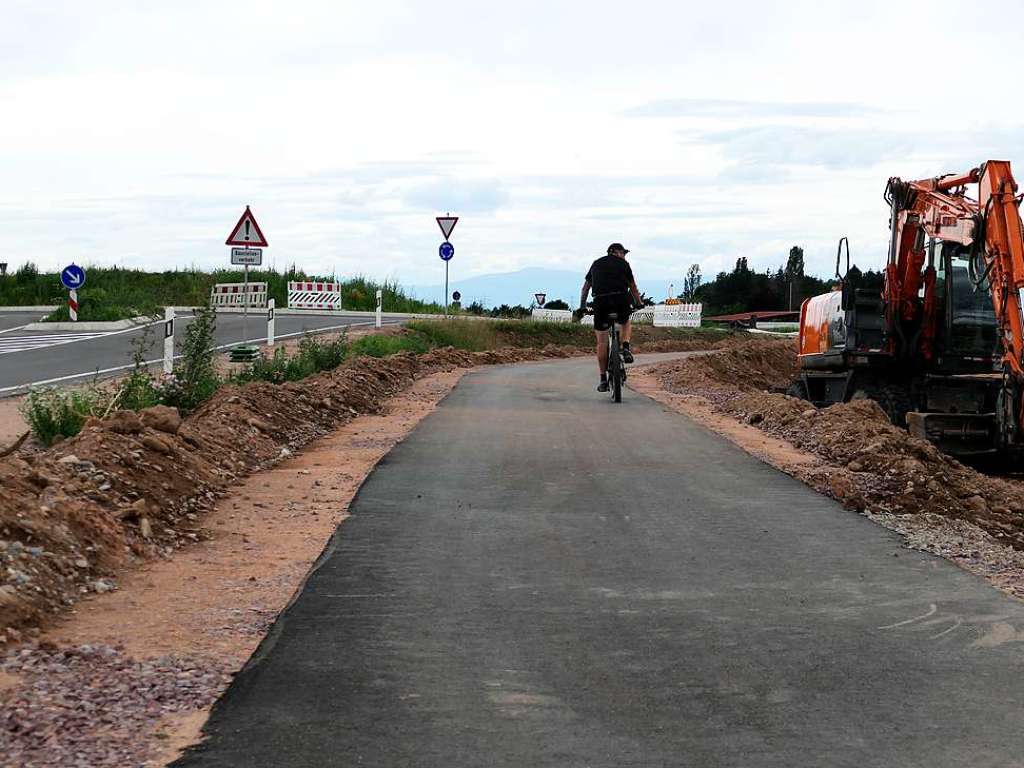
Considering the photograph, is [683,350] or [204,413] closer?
[204,413]

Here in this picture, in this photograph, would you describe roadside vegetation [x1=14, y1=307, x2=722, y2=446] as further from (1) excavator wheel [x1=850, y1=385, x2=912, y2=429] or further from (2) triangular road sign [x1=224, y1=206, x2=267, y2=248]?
(1) excavator wheel [x1=850, y1=385, x2=912, y2=429]

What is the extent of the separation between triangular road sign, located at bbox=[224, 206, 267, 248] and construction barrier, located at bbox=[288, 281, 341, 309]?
78.7ft

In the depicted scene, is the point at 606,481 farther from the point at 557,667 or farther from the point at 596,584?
the point at 557,667

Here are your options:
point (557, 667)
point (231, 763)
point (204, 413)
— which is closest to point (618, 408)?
point (204, 413)

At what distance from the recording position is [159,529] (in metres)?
8.91

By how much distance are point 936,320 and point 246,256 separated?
45.2ft

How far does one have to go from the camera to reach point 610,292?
61.3 ft

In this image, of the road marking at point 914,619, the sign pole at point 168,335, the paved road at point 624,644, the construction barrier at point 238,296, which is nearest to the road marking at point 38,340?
the sign pole at point 168,335

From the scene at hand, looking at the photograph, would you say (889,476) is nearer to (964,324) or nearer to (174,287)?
(964,324)

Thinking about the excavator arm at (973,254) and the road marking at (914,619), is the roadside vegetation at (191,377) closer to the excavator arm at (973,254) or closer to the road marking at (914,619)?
the road marking at (914,619)

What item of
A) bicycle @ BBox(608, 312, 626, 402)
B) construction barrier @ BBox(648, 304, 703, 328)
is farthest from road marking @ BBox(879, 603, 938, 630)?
construction barrier @ BBox(648, 304, 703, 328)

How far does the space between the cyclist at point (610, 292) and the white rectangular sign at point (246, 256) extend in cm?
1014

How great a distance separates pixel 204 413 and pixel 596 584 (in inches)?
321

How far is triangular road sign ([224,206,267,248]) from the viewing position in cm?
2688
